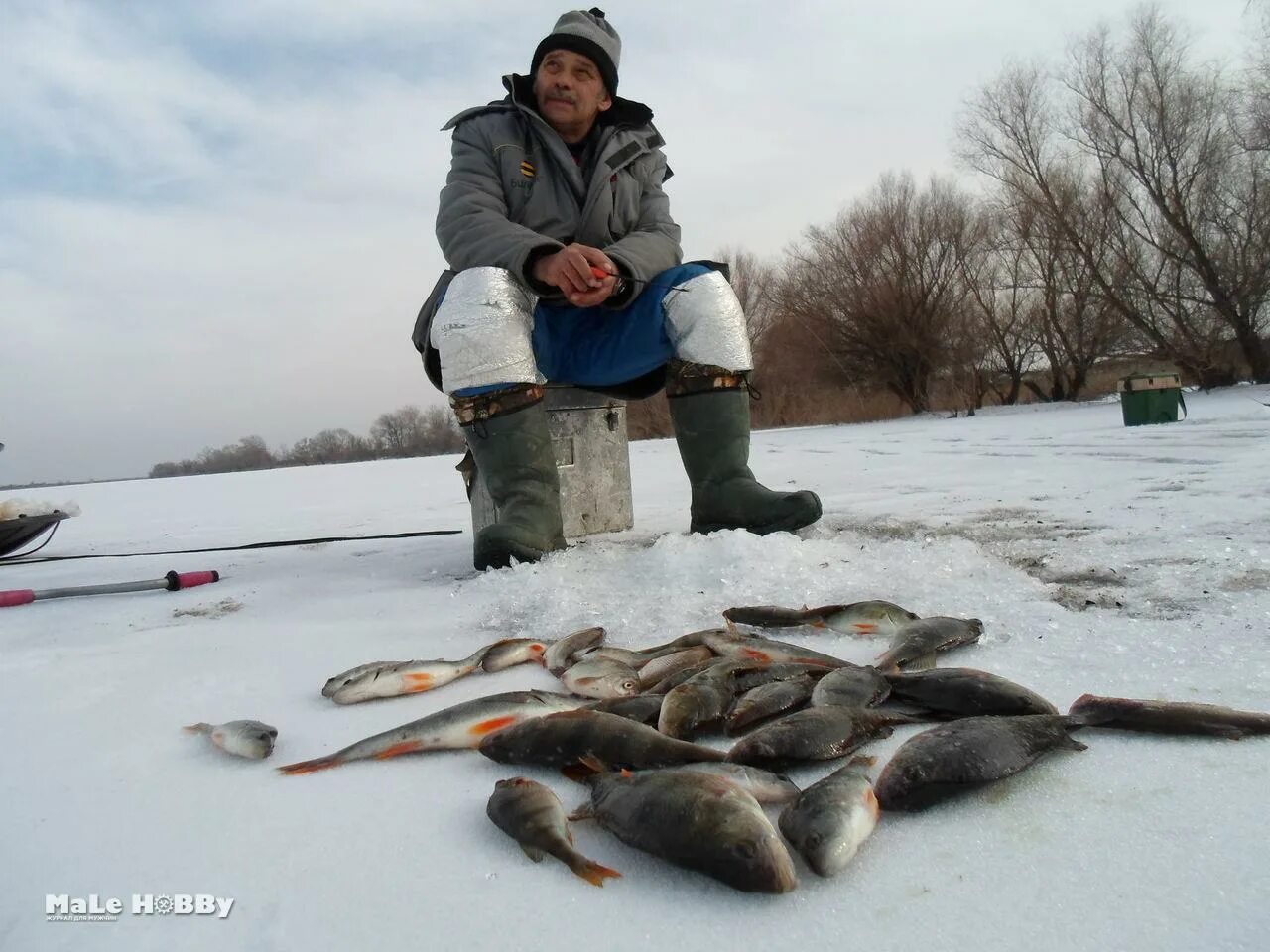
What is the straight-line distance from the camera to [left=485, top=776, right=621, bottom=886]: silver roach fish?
0.81 metres

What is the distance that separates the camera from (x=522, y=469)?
2359mm

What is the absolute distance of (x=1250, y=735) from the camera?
98cm

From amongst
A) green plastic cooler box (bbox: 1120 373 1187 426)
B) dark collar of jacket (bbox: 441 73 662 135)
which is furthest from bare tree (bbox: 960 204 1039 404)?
dark collar of jacket (bbox: 441 73 662 135)

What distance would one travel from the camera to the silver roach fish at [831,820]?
79 centimetres

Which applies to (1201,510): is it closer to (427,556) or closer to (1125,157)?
(427,556)

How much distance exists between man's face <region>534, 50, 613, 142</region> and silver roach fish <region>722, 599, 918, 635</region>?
190 cm

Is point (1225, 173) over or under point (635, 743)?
over

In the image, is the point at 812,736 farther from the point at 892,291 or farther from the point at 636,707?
the point at 892,291

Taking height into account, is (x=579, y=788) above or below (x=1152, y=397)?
below

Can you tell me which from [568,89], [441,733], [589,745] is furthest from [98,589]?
[568,89]

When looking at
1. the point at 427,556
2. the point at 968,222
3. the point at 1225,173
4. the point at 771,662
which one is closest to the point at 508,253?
the point at 427,556

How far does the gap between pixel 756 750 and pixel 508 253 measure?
5.72 ft

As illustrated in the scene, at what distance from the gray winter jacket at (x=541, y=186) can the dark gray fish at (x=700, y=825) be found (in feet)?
6.07

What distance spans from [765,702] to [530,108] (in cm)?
229
